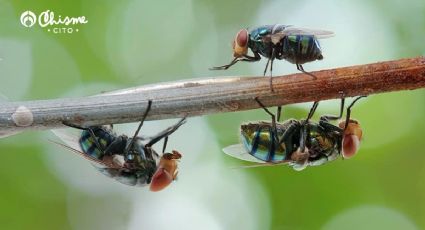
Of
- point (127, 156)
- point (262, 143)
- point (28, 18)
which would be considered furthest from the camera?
point (28, 18)

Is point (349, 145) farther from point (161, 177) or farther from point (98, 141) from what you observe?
point (98, 141)

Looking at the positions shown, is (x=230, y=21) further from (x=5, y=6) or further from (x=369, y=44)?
(x=5, y=6)

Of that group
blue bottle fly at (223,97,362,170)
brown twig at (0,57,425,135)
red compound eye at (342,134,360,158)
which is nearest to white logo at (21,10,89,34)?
blue bottle fly at (223,97,362,170)

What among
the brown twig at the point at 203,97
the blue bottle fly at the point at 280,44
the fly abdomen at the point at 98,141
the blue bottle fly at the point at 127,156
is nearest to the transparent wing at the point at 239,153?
the blue bottle fly at the point at 127,156

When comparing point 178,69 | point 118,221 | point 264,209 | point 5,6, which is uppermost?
point 5,6

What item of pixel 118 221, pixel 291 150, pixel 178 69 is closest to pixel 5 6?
pixel 178 69

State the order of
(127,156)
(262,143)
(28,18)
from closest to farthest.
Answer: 1. (262,143)
2. (127,156)
3. (28,18)

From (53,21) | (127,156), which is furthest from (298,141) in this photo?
(53,21)
